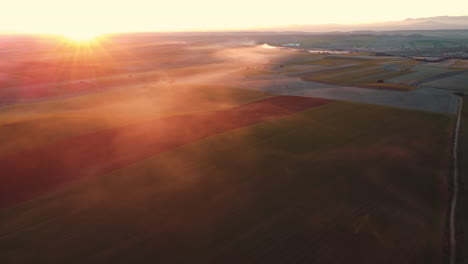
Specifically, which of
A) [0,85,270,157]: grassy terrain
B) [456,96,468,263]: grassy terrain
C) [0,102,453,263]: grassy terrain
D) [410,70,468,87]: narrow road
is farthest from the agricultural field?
[410,70,468,87]: narrow road

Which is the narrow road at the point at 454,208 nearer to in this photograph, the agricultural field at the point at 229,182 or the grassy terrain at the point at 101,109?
the agricultural field at the point at 229,182

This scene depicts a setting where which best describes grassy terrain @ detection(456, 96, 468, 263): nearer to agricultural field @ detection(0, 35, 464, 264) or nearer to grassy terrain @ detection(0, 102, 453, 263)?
agricultural field @ detection(0, 35, 464, 264)

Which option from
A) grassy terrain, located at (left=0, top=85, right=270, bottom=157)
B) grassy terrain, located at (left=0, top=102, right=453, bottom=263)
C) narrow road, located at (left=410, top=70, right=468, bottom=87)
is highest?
narrow road, located at (left=410, top=70, right=468, bottom=87)

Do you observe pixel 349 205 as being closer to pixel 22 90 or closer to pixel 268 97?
pixel 268 97

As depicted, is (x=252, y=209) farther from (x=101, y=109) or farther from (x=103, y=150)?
(x=101, y=109)

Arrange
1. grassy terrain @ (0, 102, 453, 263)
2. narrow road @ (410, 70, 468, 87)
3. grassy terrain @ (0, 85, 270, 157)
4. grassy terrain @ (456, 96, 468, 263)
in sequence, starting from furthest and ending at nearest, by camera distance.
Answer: narrow road @ (410, 70, 468, 87) < grassy terrain @ (0, 85, 270, 157) < grassy terrain @ (456, 96, 468, 263) < grassy terrain @ (0, 102, 453, 263)

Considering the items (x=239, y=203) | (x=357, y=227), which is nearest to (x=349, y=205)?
(x=357, y=227)

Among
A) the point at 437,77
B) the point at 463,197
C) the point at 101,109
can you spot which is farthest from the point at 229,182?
the point at 437,77
